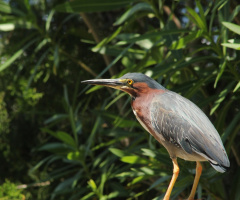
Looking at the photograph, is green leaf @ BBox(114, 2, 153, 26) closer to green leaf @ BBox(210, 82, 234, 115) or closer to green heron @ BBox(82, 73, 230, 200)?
green leaf @ BBox(210, 82, 234, 115)

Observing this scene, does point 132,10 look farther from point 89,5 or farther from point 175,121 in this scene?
point 175,121

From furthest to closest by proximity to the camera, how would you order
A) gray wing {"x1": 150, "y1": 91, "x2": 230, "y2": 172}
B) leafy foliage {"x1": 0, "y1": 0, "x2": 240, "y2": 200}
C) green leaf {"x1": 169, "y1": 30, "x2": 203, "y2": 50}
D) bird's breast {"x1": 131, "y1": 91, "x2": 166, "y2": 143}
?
leafy foliage {"x1": 0, "y1": 0, "x2": 240, "y2": 200} → green leaf {"x1": 169, "y1": 30, "x2": 203, "y2": 50} → bird's breast {"x1": 131, "y1": 91, "x2": 166, "y2": 143} → gray wing {"x1": 150, "y1": 91, "x2": 230, "y2": 172}

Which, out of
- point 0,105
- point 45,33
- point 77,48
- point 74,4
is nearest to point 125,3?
point 74,4

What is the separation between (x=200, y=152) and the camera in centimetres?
109

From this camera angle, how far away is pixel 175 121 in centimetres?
115

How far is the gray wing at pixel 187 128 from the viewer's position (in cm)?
107

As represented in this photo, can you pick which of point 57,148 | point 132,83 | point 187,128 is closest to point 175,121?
point 187,128

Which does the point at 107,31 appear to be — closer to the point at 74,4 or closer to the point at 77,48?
the point at 77,48

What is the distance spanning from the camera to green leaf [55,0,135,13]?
196 centimetres

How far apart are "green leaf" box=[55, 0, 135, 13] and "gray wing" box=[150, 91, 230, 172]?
884 mm

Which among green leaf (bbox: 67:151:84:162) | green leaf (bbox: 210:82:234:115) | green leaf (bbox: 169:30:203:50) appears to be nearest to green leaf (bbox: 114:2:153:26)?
green leaf (bbox: 169:30:203:50)

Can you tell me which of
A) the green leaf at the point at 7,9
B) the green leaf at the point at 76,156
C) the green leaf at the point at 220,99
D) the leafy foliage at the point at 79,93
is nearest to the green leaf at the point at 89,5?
the leafy foliage at the point at 79,93

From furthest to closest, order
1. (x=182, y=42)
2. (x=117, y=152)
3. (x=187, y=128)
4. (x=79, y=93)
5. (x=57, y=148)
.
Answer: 1. (x=79, y=93)
2. (x=57, y=148)
3. (x=117, y=152)
4. (x=182, y=42)
5. (x=187, y=128)

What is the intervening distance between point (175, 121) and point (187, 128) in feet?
0.13
